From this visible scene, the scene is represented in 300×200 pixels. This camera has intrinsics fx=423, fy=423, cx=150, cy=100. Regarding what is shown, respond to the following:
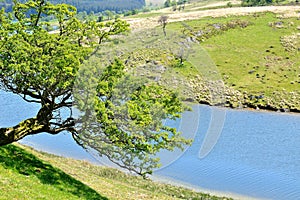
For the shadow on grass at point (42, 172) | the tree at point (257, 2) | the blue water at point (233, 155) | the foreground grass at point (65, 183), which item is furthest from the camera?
the tree at point (257, 2)

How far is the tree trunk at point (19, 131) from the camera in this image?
25281mm

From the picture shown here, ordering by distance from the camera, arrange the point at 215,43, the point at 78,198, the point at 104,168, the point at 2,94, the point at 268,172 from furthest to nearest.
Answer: the point at 215,43 < the point at 2,94 < the point at 268,172 < the point at 104,168 < the point at 78,198

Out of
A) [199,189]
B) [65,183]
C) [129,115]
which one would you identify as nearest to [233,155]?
[199,189]

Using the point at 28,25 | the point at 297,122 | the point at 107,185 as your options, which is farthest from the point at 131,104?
the point at 297,122

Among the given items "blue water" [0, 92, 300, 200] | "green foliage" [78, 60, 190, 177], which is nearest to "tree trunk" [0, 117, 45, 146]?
"green foliage" [78, 60, 190, 177]

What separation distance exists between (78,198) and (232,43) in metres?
90.3

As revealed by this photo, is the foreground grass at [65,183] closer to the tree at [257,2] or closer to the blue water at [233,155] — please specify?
the blue water at [233,155]

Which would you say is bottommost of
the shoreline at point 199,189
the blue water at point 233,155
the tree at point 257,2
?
the shoreline at point 199,189

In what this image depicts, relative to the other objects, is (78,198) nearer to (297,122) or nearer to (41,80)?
(41,80)

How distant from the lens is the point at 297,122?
68.9m

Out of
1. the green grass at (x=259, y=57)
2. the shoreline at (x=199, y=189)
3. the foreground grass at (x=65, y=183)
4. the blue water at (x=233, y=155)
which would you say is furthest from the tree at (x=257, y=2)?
the foreground grass at (x=65, y=183)

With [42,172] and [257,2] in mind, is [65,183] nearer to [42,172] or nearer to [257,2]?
[42,172]

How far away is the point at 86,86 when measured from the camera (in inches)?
850

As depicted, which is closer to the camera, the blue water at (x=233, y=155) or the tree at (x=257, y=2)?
the blue water at (x=233, y=155)
